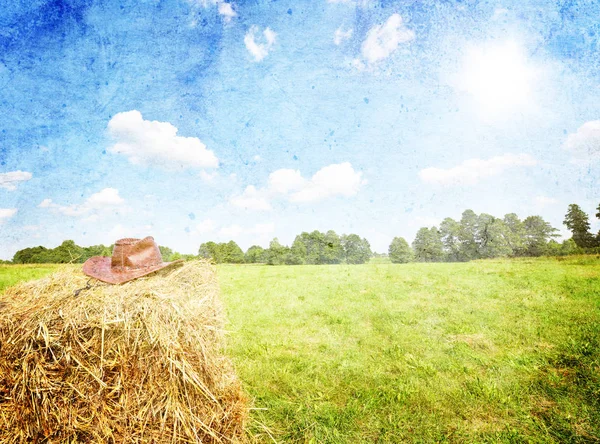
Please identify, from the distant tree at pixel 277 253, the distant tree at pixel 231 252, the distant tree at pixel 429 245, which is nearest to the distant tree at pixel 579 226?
the distant tree at pixel 429 245

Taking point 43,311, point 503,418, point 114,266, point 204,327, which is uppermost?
point 114,266

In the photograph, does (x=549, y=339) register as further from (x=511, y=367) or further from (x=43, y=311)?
(x=43, y=311)

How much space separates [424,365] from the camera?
650 cm

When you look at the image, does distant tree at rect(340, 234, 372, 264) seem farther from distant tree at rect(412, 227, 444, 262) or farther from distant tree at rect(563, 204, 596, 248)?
distant tree at rect(563, 204, 596, 248)

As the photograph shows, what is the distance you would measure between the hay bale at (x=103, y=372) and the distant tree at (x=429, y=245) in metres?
72.0

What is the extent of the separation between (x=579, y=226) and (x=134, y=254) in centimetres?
6028

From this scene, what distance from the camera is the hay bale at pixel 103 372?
9.37 feet

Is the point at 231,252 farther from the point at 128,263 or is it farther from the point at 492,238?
the point at 128,263

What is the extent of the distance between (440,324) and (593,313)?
17.0 ft

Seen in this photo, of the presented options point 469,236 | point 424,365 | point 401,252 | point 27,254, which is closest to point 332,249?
point 401,252

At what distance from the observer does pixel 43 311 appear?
3051mm

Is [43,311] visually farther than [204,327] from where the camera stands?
No

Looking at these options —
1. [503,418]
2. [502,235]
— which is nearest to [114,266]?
[503,418]

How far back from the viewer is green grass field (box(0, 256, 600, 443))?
4.46 metres
